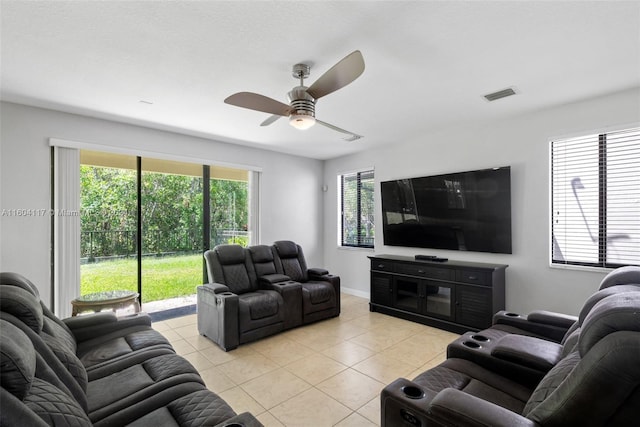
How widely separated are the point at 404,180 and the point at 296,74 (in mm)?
2750

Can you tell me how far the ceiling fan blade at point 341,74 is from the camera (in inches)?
70.5

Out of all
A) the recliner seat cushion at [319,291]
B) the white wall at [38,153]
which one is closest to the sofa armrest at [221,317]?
the recliner seat cushion at [319,291]

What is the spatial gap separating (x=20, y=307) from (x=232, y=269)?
254cm

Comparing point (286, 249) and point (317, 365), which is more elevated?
point (286, 249)

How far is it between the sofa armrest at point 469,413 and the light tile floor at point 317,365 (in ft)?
3.42

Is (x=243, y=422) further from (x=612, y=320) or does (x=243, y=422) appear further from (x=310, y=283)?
(x=310, y=283)

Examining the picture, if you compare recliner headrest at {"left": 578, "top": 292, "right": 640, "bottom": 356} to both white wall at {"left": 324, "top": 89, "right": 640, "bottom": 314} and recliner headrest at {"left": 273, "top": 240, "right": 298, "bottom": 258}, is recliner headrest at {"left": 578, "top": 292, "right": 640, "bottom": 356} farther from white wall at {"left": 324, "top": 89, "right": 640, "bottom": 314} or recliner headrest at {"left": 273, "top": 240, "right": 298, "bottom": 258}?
recliner headrest at {"left": 273, "top": 240, "right": 298, "bottom": 258}

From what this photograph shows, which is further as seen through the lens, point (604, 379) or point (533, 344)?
point (533, 344)

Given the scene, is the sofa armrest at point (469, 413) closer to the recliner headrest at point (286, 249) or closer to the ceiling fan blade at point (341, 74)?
the ceiling fan blade at point (341, 74)

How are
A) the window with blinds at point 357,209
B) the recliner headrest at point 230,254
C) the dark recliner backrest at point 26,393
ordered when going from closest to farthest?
the dark recliner backrest at point 26,393, the recliner headrest at point 230,254, the window with blinds at point 357,209

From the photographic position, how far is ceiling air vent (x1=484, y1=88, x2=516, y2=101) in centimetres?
288

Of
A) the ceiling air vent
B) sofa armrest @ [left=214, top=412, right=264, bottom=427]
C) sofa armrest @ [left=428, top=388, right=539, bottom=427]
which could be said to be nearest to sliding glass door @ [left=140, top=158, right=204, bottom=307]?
sofa armrest @ [left=214, top=412, right=264, bottom=427]

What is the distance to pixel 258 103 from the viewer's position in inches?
93.4

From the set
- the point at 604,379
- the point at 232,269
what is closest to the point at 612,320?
the point at 604,379
